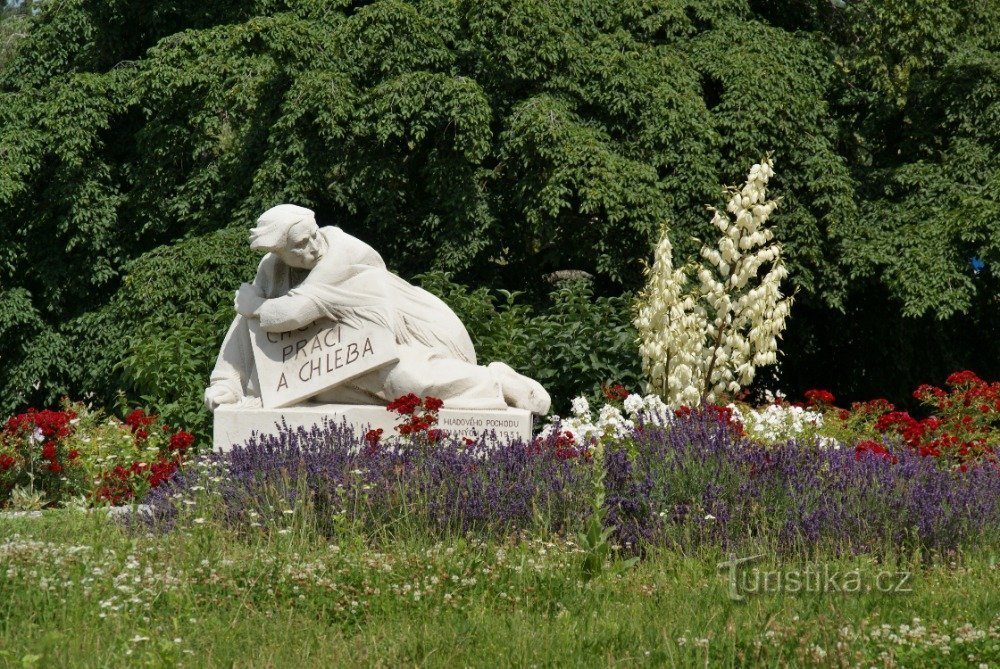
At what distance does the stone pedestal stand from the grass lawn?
5.67 feet

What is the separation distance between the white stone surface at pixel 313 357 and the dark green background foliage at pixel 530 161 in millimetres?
4656

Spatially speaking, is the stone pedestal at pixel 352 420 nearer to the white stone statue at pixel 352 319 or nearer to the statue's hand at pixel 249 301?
the white stone statue at pixel 352 319

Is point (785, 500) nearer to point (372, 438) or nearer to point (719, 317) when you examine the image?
point (372, 438)

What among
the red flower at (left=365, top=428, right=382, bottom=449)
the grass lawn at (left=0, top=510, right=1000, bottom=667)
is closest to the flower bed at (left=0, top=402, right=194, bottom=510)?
the red flower at (left=365, top=428, right=382, bottom=449)

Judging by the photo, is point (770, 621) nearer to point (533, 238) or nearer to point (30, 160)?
point (533, 238)

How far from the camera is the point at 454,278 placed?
48.4 feet

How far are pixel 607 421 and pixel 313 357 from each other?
6.28ft

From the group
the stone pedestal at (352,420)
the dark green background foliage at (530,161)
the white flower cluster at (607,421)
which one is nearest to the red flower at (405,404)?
the stone pedestal at (352,420)

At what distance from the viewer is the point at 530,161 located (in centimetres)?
1392

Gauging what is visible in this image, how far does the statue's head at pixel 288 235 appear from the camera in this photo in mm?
7652

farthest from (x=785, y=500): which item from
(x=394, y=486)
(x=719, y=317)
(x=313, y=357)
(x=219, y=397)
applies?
(x=719, y=317)

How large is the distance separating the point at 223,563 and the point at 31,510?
3.09 m

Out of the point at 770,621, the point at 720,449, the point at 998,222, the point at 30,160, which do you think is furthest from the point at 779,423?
the point at 30,160

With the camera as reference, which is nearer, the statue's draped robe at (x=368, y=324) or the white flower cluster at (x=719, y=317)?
the statue's draped robe at (x=368, y=324)
